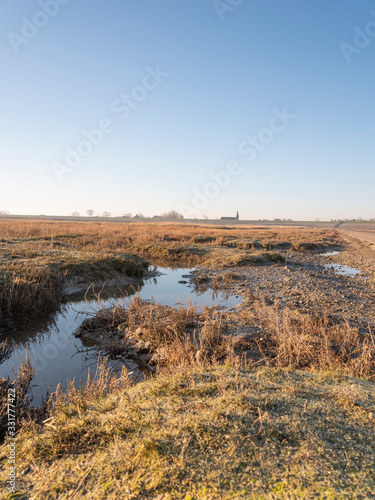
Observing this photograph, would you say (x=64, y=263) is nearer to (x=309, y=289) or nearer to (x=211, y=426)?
(x=309, y=289)

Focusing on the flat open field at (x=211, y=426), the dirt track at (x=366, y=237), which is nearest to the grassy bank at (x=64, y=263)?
the flat open field at (x=211, y=426)

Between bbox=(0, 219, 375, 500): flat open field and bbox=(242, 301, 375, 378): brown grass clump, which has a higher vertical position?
bbox=(0, 219, 375, 500): flat open field

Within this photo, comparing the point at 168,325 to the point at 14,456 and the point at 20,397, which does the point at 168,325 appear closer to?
the point at 20,397

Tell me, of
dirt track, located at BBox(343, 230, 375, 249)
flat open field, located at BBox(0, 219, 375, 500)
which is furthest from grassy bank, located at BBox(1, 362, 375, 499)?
dirt track, located at BBox(343, 230, 375, 249)

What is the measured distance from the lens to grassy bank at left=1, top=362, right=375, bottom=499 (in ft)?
6.79

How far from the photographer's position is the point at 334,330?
656 centimetres

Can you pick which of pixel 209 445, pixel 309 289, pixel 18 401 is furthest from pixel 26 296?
pixel 309 289

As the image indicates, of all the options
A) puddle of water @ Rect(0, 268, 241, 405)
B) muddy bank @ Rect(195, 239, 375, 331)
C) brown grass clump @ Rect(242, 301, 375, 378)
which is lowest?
puddle of water @ Rect(0, 268, 241, 405)

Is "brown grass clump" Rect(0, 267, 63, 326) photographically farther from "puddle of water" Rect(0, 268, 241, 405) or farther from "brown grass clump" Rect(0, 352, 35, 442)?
"brown grass clump" Rect(0, 352, 35, 442)

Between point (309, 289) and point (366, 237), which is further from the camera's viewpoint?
point (366, 237)

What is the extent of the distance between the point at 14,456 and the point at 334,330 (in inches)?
248

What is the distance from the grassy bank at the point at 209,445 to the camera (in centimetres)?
207

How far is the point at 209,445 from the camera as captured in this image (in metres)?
2.42

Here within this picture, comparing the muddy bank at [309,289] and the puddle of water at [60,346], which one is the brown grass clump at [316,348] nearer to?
the muddy bank at [309,289]
